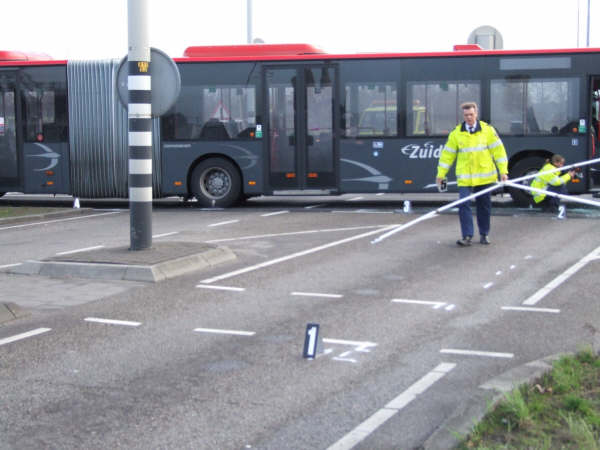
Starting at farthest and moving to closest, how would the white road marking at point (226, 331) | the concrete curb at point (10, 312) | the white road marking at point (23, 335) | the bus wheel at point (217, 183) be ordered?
the bus wheel at point (217, 183)
the concrete curb at point (10, 312)
the white road marking at point (226, 331)
the white road marking at point (23, 335)

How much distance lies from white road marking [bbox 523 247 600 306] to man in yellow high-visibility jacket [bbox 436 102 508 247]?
152 centimetres

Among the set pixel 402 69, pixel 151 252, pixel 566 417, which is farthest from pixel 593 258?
pixel 402 69

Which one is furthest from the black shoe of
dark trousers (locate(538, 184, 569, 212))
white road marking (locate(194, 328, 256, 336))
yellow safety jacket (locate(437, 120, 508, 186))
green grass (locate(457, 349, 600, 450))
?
green grass (locate(457, 349, 600, 450))

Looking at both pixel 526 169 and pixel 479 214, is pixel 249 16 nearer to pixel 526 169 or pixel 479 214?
pixel 526 169

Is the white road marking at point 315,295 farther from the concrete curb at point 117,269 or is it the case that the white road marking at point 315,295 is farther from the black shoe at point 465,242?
the black shoe at point 465,242

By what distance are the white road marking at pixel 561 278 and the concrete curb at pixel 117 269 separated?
12.8 feet

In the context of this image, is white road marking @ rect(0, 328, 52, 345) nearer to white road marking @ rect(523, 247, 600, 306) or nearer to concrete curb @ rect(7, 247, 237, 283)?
concrete curb @ rect(7, 247, 237, 283)

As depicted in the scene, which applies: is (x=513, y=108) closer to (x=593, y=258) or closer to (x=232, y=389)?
(x=593, y=258)

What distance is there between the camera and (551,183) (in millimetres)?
16812

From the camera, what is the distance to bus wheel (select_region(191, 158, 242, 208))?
1975cm

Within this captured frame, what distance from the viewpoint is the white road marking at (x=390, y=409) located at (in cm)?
488

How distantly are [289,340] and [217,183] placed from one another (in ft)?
42.1

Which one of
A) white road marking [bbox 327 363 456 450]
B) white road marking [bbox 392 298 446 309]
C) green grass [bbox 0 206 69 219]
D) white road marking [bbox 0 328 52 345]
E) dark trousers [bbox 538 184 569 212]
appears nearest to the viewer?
white road marking [bbox 327 363 456 450]

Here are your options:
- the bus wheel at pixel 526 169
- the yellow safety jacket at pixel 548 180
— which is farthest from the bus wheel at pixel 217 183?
the yellow safety jacket at pixel 548 180
